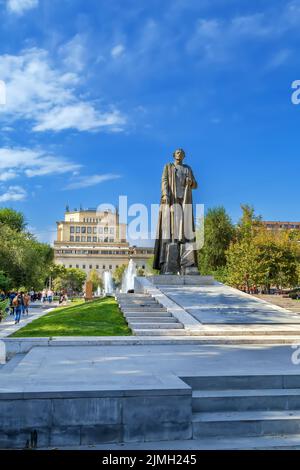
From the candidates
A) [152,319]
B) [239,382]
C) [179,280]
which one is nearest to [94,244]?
[179,280]

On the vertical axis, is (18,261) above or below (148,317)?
above

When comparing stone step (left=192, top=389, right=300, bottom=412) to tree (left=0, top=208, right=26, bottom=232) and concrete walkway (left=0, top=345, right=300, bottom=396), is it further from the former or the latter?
tree (left=0, top=208, right=26, bottom=232)

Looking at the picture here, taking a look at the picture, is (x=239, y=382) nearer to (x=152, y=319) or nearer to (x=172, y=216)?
(x=152, y=319)

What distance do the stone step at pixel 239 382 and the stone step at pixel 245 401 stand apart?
Result: 0.91ft

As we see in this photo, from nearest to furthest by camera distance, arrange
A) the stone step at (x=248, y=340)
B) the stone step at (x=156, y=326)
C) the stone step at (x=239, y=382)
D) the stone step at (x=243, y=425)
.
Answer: the stone step at (x=243, y=425) < the stone step at (x=239, y=382) < the stone step at (x=248, y=340) < the stone step at (x=156, y=326)

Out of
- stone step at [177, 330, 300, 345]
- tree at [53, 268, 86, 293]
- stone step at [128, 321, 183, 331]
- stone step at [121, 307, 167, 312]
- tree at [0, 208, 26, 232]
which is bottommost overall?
tree at [53, 268, 86, 293]

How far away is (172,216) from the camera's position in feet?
74.3

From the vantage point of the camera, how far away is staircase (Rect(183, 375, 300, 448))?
19.0 feet

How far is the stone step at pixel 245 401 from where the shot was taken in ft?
20.6

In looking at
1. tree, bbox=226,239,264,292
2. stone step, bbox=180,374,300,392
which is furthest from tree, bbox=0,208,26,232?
stone step, bbox=180,374,300,392

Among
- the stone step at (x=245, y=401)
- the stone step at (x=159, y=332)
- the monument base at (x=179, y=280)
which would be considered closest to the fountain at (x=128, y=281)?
the monument base at (x=179, y=280)

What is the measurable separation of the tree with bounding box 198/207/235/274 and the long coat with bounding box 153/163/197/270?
93.9ft

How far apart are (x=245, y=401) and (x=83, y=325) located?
8109mm

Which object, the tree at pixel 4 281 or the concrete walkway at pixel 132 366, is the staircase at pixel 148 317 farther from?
the tree at pixel 4 281
